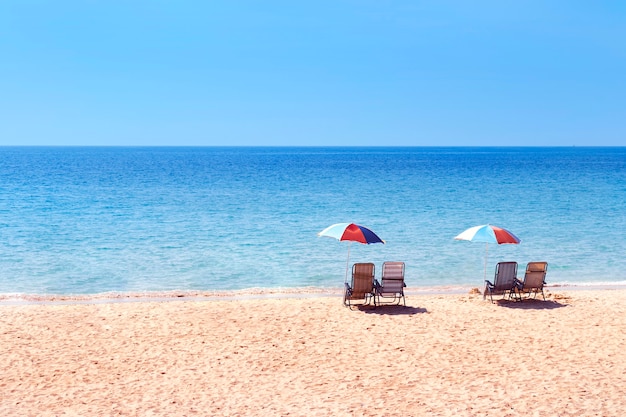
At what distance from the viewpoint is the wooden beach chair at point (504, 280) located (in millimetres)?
11844

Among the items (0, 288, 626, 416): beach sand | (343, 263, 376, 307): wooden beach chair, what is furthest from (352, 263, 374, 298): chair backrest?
(0, 288, 626, 416): beach sand

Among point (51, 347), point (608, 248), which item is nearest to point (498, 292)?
point (51, 347)

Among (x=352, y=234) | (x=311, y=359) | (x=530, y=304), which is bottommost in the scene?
(x=311, y=359)

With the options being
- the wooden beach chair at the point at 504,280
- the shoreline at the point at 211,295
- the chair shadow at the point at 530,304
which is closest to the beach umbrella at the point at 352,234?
the shoreline at the point at 211,295

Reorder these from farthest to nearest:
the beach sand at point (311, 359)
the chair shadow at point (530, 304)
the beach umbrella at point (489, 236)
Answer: the beach umbrella at point (489, 236), the chair shadow at point (530, 304), the beach sand at point (311, 359)

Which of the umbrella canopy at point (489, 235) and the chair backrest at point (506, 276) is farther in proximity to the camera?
the umbrella canopy at point (489, 235)

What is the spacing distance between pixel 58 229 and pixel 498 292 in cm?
1862

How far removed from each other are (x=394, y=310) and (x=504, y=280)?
247 centimetres

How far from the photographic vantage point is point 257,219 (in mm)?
27594

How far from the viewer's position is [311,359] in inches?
333

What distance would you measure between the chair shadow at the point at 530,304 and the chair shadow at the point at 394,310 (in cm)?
184

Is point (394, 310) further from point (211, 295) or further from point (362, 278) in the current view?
point (211, 295)

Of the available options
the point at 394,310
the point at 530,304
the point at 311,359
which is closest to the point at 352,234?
the point at 394,310

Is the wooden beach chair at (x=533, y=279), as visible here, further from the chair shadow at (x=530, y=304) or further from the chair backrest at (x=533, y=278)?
the chair shadow at (x=530, y=304)
